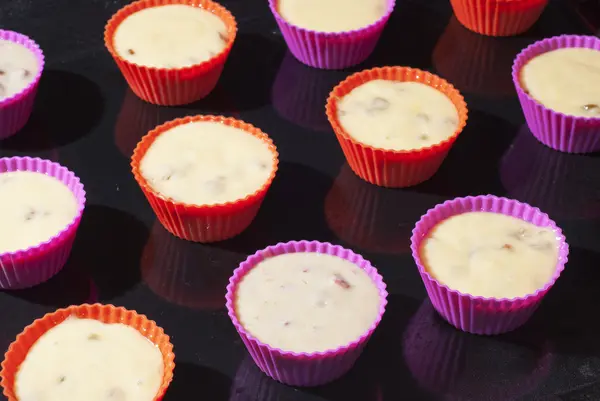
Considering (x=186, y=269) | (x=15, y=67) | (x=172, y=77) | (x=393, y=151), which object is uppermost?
(x=393, y=151)

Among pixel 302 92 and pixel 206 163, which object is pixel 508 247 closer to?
pixel 206 163

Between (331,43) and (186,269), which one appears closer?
(186,269)

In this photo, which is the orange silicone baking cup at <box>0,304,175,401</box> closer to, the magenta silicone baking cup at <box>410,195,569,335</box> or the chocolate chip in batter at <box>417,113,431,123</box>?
the magenta silicone baking cup at <box>410,195,569,335</box>

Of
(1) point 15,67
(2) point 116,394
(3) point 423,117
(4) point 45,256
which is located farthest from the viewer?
(1) point 15,67

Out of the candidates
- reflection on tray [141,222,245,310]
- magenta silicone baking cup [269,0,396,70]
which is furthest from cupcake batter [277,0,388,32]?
reflection on tray [141,222,245,310]

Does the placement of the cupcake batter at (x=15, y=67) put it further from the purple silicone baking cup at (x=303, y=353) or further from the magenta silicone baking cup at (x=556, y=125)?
the magenta silicone baking cup at (x=556, y=125)

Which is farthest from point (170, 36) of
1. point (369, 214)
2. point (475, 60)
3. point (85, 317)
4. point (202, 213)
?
point (85, 317)

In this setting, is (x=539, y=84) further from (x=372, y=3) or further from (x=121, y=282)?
(x=121, y=282)

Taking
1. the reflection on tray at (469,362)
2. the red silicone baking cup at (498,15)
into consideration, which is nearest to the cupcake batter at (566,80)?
the red silicone baking cup at (498,15)

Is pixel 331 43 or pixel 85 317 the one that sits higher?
pixel 331 43
